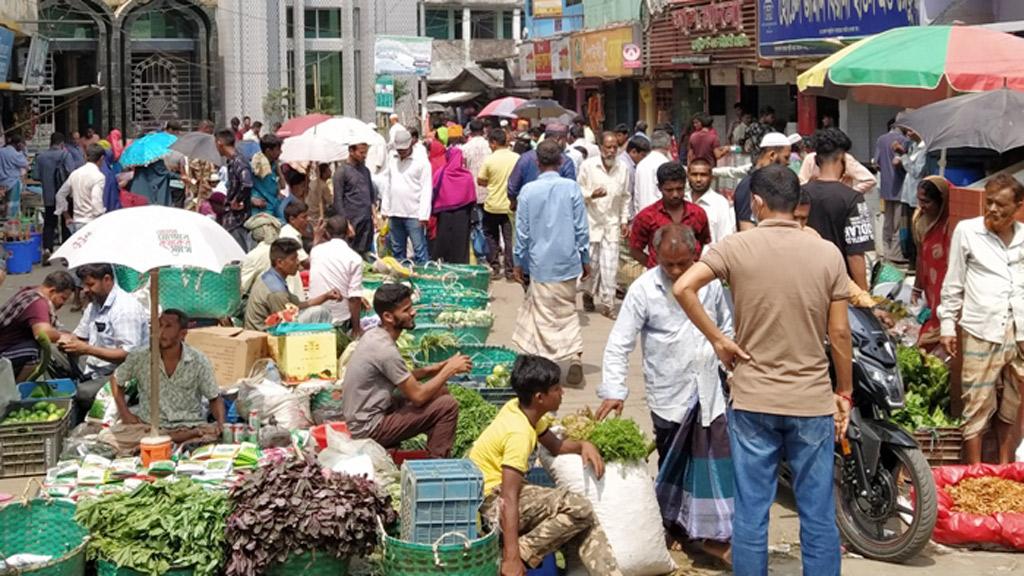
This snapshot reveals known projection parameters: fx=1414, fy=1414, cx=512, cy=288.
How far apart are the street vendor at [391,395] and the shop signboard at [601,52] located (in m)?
25.0

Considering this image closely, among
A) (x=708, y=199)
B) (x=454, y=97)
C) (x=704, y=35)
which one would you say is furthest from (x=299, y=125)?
(x=454, y=97)

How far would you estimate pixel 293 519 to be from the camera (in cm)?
580

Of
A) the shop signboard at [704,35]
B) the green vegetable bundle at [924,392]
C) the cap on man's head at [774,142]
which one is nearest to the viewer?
the green vegetable bundle at [924,392]

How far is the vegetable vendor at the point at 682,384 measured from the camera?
6.43 metres

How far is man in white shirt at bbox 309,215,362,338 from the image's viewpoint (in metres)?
10.5

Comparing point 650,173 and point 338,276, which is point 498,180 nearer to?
point 650,173

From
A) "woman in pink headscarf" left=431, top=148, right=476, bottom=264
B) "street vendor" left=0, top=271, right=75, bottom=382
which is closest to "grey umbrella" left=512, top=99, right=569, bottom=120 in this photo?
"woman in pink headscarf" left=431, top=148, right=476, bottom=264

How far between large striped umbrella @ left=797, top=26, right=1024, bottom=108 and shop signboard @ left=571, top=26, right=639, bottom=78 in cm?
2153

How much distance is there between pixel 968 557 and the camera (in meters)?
6.77

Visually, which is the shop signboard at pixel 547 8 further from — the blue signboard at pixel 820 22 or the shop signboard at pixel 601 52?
the blue signboard at pixel 820 22

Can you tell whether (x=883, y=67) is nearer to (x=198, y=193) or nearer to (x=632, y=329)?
(x=632, y=329)

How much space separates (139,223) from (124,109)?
3603cm

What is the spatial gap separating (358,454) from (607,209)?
675 centimetres

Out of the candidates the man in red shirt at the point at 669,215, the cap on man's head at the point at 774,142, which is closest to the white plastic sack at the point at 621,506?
the man in red shirt at the point at 669,215
